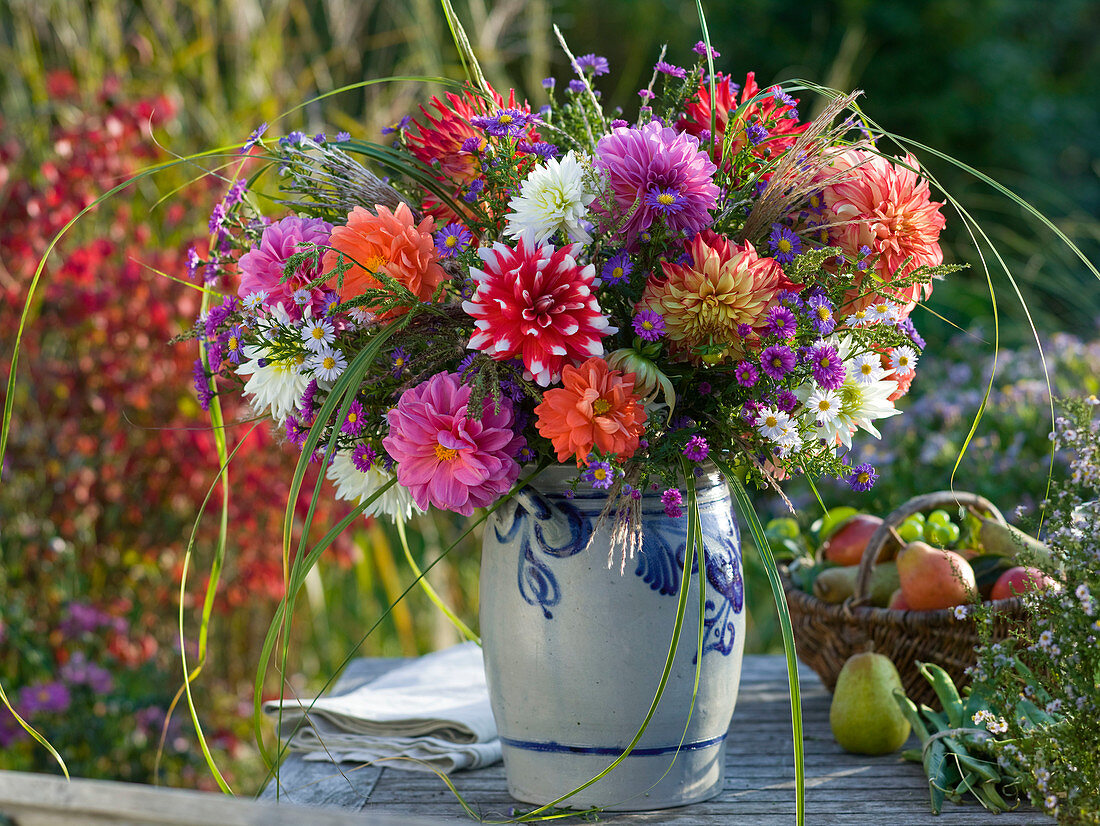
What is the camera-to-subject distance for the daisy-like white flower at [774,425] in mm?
983

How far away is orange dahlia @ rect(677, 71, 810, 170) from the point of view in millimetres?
1089

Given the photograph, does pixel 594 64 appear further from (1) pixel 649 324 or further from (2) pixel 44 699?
(2) pixel 44 699

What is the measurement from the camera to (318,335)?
1021 millimetres

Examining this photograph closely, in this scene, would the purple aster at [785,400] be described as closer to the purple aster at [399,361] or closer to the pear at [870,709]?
the purple aster at [399,361]

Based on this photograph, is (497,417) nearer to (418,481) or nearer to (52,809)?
(418,481)

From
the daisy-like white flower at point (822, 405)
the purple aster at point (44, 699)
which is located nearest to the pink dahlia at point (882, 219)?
the daisy-like white flower at point (822, 405)

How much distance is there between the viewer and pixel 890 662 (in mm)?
1313

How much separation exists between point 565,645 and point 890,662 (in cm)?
48

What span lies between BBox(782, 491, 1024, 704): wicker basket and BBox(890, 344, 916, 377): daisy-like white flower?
0.29m

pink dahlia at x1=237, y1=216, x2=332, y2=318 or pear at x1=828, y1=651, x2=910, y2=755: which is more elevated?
pink dahlia at x1=237, y1=216, x2=332, y2=318

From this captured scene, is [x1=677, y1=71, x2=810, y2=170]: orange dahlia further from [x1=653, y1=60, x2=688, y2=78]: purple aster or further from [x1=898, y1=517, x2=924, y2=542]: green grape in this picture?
[x1=898, y1=517, x2=924, y2=542]: green grape

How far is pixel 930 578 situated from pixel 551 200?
74 centimetres

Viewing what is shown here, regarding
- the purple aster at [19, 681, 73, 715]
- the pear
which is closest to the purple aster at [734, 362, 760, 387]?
the pear

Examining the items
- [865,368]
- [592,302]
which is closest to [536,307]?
[592,302]
